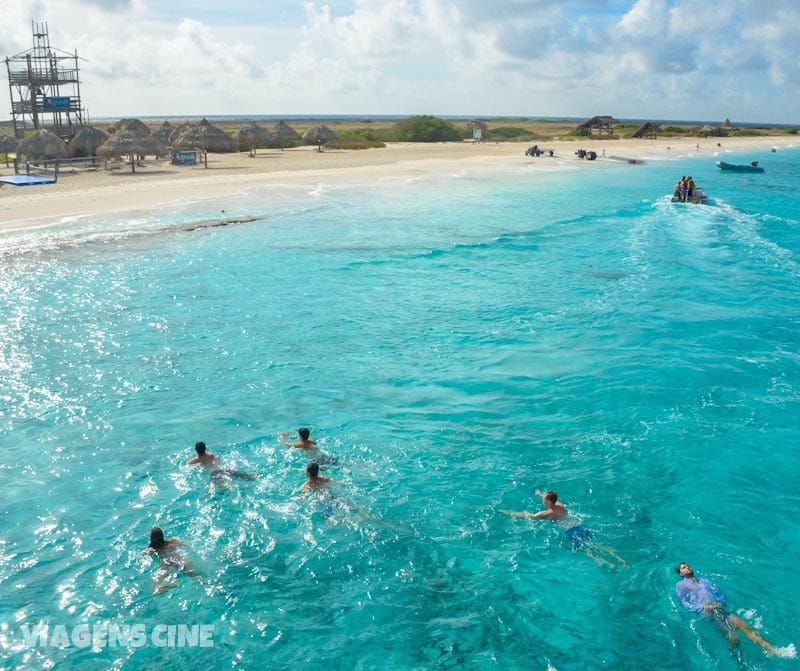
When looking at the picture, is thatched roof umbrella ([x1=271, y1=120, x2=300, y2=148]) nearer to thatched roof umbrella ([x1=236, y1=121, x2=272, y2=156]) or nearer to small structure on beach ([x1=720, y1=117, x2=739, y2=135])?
thatched roof umbrella ([x1=236, y1=121, x2=272, y2=156])

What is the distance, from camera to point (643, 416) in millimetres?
11195

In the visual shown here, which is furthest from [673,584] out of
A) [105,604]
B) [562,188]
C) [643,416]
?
[562,188]

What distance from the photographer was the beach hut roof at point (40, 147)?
3484cm

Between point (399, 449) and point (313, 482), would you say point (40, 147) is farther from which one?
point (313, 482)

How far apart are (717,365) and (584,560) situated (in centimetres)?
760

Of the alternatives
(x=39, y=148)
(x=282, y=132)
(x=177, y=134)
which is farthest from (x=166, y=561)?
(x=282, y=132)

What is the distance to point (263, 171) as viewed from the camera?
41.1 meters

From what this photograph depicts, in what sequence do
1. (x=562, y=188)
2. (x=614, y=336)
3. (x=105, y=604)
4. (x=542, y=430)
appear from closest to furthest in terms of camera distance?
(x=105, y=604) → (x=542, y=430) → (x=614, y=336) → (x=562, y=188)

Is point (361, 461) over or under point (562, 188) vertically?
under

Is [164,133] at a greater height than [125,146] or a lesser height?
greater

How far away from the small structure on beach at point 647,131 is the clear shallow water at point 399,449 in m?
70.0

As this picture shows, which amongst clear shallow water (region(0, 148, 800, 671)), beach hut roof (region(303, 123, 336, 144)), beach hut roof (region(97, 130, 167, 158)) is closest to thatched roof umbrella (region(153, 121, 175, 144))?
beach hut roof (region(97, 130, 167, 158))

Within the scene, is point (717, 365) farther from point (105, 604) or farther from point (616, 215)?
point (616, 215)

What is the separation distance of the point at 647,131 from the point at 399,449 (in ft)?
288
